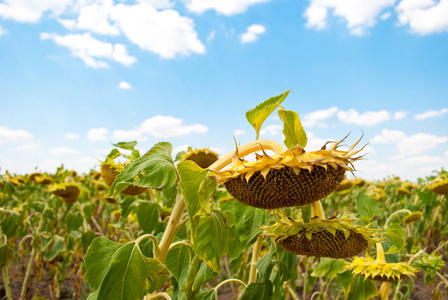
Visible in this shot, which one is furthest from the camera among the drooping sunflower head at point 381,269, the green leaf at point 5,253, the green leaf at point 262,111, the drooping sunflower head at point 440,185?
the drooping sunflower head at point 440,185

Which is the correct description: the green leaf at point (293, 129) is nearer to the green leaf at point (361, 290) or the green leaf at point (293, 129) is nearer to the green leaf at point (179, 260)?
the green leaf at point (179, 260)

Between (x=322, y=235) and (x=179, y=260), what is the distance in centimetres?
52

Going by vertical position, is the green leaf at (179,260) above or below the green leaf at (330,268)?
above

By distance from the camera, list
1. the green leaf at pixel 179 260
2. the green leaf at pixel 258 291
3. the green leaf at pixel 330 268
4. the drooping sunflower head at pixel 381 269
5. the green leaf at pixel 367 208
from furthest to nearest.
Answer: the green leaf at pixel 367 208 < the green leaf at pixel 330 268 < the drooping sunflower head at pixel 381 269 < the green leaf at pixel 258 291 < the green leaf at pixel 179 260

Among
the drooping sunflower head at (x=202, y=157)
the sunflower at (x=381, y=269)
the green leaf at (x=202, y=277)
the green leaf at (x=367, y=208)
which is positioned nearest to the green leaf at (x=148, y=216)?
the green leaf at (x=202, y=277)

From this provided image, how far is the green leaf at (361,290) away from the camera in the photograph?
1867 mm

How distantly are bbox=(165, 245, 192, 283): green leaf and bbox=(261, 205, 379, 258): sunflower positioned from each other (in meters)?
0.32

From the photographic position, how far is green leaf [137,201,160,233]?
1.68 m

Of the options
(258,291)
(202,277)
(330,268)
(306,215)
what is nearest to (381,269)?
(330,268)

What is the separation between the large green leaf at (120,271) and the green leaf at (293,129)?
1.66 ft

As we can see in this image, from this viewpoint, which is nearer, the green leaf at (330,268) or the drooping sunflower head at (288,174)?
the drooping sunflower head at (288,174)

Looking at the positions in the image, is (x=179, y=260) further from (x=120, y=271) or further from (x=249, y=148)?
(x=249, y=148)

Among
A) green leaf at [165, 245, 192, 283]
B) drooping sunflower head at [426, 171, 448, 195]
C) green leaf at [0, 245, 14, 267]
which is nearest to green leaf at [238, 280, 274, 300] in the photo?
green leaf at [165, 245, 192, 283]

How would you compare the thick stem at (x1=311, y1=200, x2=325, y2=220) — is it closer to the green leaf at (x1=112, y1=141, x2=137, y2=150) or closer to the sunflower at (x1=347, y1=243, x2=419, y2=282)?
the sunflower at (x1=347, y1=243, x2=419, y2=282)
